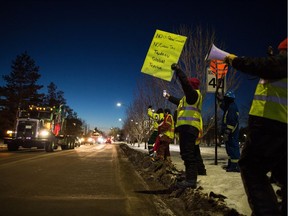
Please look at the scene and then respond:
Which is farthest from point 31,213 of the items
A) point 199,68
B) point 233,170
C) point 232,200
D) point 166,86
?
point 166,86

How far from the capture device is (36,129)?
73.8ft

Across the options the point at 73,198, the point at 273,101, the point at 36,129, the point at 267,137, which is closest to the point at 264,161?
the point at 267,137

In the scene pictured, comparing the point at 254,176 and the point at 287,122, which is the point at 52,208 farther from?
the point at 287,122

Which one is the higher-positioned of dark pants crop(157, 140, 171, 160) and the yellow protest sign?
the yellow protest sign

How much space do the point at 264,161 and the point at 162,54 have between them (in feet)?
13.9

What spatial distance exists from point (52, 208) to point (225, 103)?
567 cm

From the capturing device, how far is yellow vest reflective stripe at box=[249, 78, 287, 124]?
301cm

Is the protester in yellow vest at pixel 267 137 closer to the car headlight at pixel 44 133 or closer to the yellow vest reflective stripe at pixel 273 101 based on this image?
the yellow vest reflective stripe at pixel 273 101

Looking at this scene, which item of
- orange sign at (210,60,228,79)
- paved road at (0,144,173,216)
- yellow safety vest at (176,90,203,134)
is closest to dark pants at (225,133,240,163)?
orange sign at (210,60,228,79)

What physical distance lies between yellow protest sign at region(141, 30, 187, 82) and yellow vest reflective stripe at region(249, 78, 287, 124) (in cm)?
369

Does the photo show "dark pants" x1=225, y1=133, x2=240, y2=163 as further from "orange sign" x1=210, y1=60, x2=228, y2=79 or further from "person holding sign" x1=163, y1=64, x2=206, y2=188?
"person holding sign" x1=163, y1=64, x2=206, y2=188

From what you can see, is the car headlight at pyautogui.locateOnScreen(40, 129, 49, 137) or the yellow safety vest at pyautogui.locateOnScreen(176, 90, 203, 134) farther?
the car headlight at pyautogui.locateOnScreen(40, 129, 49, 137)

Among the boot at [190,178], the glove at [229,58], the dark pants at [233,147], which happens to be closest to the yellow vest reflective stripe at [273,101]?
the glove at [229,58]

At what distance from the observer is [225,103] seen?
8.63 meters
